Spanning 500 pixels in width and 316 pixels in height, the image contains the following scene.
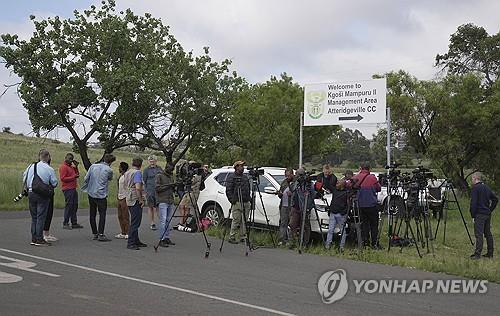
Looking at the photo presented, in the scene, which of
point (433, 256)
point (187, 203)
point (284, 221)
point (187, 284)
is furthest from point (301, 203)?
point (187, 284)

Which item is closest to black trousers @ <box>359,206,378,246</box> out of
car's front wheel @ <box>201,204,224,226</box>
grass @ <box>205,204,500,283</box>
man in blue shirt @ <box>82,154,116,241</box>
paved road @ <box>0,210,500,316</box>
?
grass @ <box>205,204,500,283</box>

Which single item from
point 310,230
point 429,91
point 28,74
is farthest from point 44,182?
point 429,91

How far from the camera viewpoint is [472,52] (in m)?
41.9

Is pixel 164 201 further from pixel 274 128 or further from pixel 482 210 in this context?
pixel 274 128

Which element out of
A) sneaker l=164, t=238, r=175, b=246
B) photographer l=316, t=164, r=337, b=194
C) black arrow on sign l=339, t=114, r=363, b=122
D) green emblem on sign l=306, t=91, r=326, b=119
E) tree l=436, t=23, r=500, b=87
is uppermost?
tree l=436, t=23, r=500, b=87

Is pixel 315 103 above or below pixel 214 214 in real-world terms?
above

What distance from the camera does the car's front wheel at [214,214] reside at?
46.2 feet

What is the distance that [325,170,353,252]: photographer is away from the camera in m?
11.7

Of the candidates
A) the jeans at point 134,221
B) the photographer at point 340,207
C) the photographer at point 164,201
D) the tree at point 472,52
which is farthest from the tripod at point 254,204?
the tree at point 472,52

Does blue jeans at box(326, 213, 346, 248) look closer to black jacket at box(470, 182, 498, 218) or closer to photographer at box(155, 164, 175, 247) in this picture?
black jacket at box(470, 182, 498, 218)

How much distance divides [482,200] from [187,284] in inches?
243

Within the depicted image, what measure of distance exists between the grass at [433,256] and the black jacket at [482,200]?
90 cm

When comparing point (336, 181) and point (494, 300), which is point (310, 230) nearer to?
point (336, 181)

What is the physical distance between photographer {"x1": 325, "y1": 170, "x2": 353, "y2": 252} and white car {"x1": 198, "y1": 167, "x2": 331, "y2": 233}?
0.52 m
